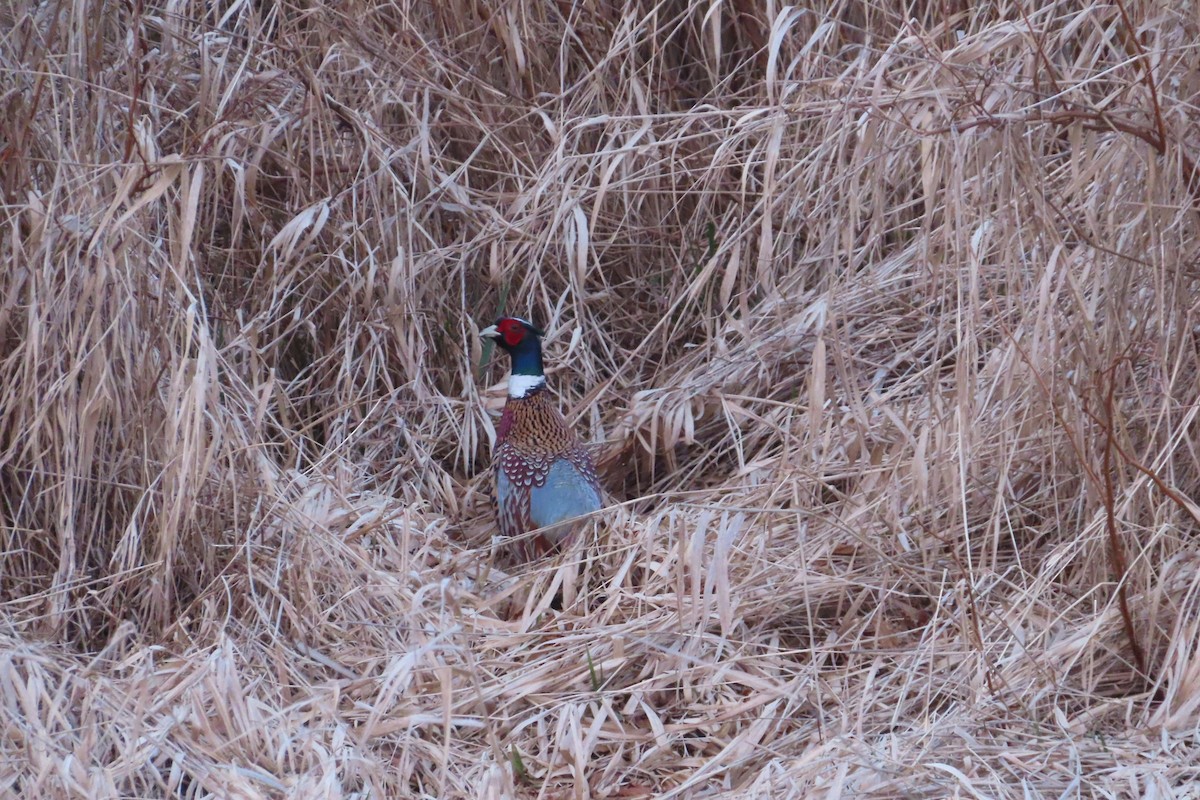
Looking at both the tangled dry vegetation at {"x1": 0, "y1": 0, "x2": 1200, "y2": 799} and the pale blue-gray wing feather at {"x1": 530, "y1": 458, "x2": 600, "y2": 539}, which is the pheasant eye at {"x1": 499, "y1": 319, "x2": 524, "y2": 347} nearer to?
the tangled dry vegetation at {"x1": 0, "y1": 0, "x2": 1200, "y2": 799}

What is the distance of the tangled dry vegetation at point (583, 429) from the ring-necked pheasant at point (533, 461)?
11 centimetres

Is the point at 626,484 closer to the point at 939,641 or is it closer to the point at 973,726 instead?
the point at 939,641

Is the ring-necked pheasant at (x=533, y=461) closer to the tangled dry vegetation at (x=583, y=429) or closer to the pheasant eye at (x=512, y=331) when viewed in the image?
the pheasant eye at (x=512, y=331)

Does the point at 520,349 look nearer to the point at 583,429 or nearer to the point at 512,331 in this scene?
the point at 512,331

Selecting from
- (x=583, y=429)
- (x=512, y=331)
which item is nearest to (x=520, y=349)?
(x=512, y=331)

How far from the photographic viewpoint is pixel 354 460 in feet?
11.1

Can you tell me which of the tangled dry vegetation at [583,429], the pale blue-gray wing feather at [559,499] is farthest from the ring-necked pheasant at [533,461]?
the tangled dry vegetation at [583,429]

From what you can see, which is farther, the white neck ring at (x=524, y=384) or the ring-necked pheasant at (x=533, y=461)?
the white neck ring at (x=524, y=384)

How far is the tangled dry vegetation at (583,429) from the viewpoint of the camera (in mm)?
2348

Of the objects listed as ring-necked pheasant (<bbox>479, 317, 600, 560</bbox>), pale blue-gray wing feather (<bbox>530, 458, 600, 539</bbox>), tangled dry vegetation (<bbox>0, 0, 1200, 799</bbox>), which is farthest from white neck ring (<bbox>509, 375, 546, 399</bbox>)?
pale blue-gray wing feather (<bbox>530, 458, 600, 539</bbox>)

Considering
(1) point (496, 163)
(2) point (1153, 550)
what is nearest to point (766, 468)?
(2) point (1153, 550)

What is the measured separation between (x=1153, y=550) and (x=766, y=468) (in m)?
0.92

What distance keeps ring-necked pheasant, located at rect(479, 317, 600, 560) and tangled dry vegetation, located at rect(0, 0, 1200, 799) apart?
0.36 feet

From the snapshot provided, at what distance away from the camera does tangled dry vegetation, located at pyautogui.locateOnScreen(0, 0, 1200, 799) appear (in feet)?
7.70
